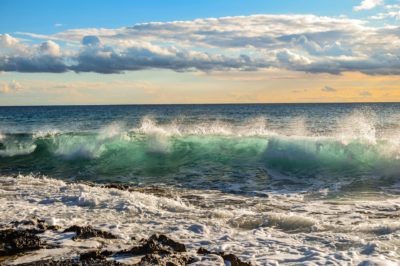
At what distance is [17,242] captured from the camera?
24.0ft

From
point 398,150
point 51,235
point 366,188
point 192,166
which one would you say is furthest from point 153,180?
point 398,150

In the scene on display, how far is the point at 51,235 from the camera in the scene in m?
8.02

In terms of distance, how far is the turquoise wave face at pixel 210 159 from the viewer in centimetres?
1630

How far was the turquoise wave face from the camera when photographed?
16.3m

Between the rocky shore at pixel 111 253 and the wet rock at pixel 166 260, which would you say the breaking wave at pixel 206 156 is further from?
the wet rock at pixel 166 260

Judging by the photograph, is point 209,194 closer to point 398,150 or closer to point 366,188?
point 366,188

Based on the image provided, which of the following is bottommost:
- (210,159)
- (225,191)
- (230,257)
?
(225,191)

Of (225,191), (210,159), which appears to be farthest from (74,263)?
(210,159)

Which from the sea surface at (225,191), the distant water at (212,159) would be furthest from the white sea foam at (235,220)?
the distant water at (212,159)

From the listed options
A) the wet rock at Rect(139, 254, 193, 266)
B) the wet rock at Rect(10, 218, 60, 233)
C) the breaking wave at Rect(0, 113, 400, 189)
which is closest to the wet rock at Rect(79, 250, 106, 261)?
the wet rock at Rect(139, 254, 193, 266)

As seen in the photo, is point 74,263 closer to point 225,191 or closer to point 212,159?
point 225,191

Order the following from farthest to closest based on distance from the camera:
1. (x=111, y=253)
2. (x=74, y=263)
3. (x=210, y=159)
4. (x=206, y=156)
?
1. (x=206, y=156)
2. (x=210, y=159)
3. (x=111, y=253)
4. (x=74, y=263)

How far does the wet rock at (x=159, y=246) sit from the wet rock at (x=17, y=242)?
1715mm

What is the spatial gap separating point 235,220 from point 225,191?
448 cm
